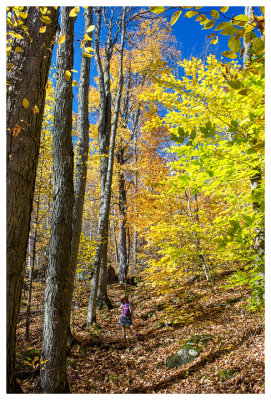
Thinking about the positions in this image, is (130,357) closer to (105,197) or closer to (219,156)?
(105,197)

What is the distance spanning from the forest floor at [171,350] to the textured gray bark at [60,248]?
22 cm

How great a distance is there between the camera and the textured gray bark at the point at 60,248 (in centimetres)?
266

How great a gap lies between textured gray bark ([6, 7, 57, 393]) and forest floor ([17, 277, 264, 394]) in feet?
2.83

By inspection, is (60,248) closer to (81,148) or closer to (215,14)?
(215,14)

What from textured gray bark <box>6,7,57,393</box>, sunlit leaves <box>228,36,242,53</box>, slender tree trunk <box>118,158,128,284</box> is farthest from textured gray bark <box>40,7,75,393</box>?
slender tree trunk <box>118,158,128,284</box>

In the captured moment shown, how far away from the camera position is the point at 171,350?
16.0 ft

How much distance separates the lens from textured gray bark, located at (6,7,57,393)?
1727 mm

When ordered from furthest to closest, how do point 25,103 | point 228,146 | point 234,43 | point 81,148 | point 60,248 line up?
point 81,148, point 60,248, point 228,146, point 25,103, point 234,43

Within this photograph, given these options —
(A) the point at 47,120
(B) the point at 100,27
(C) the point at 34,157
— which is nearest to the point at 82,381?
Answer: (C) the point at 34,157

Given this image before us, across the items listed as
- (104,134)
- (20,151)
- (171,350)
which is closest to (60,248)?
(20,151)

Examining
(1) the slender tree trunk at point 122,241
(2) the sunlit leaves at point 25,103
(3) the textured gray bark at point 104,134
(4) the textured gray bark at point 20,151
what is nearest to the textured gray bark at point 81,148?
(3) the textured gray bark at point 104,134

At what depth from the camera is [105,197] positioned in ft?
23.6

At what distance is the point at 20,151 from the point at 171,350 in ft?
16.5

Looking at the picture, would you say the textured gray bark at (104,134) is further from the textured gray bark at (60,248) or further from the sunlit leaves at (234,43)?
the sunlit leaves at (234,43)
